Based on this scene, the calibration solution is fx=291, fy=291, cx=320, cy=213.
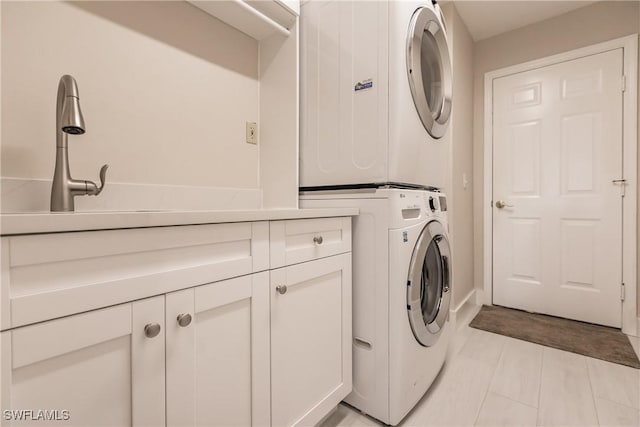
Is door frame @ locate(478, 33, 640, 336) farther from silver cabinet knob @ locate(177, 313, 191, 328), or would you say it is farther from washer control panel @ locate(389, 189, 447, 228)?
silver cabinet knob @ locate(177, 313, 191, 328)

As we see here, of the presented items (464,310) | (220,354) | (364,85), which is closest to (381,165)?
(364,85)

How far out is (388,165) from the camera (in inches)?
45.2

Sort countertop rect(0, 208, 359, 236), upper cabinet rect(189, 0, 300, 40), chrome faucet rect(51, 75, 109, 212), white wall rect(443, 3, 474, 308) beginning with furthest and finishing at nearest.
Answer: white wall rect(443, 3, 474, 308), upper cabinet rect(189, 0, 300, 40), chrome faucet rect(51, 75, 109, 212), countertop rect(0, 208, 359, 236)

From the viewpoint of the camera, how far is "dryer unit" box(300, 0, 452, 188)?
3.74 ft

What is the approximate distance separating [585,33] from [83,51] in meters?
3.22

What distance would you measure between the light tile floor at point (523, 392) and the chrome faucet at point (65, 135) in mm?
1231

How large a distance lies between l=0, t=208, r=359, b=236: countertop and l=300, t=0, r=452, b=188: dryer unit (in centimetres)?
55

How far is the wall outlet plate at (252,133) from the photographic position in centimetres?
151

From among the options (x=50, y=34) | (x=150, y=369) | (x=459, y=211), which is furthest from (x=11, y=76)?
(x=459, y=211)

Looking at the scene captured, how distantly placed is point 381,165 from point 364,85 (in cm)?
34

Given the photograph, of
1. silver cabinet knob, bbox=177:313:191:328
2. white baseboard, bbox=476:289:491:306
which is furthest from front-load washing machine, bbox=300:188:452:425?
white baseboard, bbox=476:289:491:306

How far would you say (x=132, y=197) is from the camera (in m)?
1.09

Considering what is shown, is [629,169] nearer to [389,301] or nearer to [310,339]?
[389,301]

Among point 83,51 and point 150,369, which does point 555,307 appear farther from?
point 83,51
